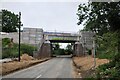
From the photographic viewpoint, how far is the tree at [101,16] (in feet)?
77.6

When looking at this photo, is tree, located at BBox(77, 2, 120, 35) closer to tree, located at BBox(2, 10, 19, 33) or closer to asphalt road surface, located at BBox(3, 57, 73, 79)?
asphalt road surface, located at BBox(3, 57, 73, 79)

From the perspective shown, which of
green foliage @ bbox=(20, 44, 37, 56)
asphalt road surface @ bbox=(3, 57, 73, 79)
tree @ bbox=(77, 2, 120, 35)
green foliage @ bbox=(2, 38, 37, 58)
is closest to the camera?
tree @ bbox=(77, 2, 120, 35)

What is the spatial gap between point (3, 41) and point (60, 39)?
3901 cm

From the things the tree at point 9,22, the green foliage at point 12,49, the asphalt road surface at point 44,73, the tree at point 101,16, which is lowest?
the asphalt road surface at point 44,73

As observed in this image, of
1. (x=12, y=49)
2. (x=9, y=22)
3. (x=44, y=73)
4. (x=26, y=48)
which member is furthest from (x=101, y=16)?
(x=9, y=22)

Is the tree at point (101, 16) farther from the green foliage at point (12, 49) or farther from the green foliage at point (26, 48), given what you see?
the green foliage at point (26, 48)

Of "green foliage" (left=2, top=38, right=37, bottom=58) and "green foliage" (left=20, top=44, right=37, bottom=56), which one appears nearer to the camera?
"green foliage" (left=2, top=38, right=37, bottom=58)

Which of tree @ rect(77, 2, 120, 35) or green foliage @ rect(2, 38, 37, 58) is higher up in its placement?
tree @ rect(77, 2, 120, 35)

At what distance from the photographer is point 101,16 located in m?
25.2

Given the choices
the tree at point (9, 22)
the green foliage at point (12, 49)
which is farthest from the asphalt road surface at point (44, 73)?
the tree at point (9, 22)

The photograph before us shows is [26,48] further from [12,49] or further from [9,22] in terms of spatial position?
[9,22]

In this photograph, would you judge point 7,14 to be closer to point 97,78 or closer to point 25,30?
point 25,30

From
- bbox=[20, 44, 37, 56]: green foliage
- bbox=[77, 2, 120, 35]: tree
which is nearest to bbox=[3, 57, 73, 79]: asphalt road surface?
bbox=[77, 2, 120, 35]: tree

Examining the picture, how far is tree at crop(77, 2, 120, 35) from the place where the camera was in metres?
23.6
